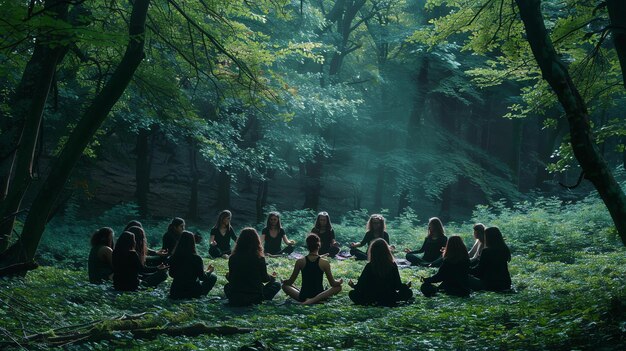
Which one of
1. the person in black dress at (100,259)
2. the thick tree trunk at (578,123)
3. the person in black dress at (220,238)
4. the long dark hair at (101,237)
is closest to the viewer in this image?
the thick tree trunk at (578,123)

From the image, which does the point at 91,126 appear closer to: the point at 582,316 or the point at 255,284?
the point at 255,284

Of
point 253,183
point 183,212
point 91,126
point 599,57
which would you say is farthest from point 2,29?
point 253,183

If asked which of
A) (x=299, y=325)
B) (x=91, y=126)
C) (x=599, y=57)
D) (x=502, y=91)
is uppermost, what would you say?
(x=502, y=91)

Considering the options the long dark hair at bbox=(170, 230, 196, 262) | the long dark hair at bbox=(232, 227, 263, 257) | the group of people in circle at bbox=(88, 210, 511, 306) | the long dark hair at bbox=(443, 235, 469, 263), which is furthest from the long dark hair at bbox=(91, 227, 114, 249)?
the long dark hair at bbox=(443, 235, 469, 263)

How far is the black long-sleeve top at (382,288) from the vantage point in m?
9.43

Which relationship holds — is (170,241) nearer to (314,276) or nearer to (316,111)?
(314,276)

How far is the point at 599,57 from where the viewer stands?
10.7 meters

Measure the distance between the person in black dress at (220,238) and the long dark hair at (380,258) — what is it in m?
6.11

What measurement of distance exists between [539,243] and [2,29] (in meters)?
14.6

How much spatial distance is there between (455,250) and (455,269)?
1.16 ft

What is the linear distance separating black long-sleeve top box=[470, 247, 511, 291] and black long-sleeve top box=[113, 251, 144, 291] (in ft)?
20.3

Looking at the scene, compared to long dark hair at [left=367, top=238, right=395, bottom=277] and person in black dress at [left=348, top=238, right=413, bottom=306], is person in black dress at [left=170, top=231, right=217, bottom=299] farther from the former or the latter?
long dark hair at [left=367, top=238, right=395, bottom=277]

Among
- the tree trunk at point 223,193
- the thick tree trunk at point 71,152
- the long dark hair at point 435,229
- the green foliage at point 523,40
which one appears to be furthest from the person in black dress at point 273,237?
the tree trunk at point 223,193

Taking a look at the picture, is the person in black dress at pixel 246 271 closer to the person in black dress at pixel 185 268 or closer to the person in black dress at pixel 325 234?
the person in black dress at pixel 185 268
